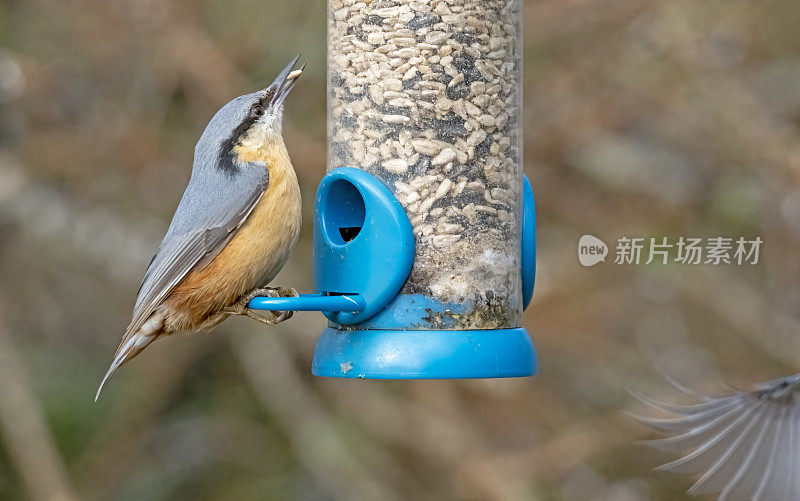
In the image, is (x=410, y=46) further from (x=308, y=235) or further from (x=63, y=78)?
(x=63, y=78)

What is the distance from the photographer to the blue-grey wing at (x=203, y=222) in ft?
13.7

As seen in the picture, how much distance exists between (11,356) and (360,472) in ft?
7.08

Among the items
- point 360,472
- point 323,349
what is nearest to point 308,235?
point 360,472

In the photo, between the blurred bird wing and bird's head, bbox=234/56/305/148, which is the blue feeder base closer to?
the blurred bird wing

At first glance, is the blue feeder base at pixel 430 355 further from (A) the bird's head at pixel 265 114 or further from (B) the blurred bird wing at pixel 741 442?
(A) the bird's head at pixel 265 114

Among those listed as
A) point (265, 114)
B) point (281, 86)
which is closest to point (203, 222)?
point (265, 114)

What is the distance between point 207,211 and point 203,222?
0.14ft

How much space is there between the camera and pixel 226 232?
4.18m

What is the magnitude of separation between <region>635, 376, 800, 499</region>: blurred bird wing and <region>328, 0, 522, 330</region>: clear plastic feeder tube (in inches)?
35.1

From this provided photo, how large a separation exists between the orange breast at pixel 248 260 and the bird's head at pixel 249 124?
0.11 m

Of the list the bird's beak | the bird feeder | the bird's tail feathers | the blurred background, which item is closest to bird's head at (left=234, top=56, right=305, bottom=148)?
the bird's beak
